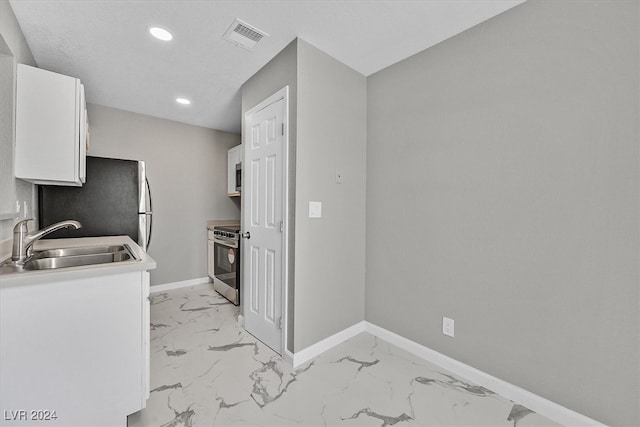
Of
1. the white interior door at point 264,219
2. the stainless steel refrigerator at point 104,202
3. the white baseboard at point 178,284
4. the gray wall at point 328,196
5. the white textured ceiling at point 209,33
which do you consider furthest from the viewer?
the white baseboard at point 178,284

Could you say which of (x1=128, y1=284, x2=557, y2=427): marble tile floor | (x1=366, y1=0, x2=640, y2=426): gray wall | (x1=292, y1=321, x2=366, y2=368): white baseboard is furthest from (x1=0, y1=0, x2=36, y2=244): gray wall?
(x1=366, y1=0, x2=640, y2=426): gray wall

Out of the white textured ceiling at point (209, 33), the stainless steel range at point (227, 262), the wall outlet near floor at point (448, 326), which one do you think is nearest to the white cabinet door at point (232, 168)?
the stainless steel range at point (227, 262)

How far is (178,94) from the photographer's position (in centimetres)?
302

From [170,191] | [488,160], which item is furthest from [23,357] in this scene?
[170,191]

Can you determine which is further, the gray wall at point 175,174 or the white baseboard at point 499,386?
the gray wall at point 175,174

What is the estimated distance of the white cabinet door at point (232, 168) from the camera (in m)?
4.08

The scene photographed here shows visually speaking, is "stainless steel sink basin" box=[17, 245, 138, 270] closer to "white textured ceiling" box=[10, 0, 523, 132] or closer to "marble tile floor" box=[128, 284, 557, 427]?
"marble tile floor" box=[128, 284, 557, 427]

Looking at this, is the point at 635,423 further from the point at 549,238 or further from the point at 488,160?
the point at 488,160

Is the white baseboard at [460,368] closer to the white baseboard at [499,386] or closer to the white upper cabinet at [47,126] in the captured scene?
the white baseboard at [499,386]

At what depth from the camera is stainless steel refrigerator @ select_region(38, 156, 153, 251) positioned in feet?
8.66

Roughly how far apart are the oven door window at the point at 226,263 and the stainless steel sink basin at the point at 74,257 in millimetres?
1360

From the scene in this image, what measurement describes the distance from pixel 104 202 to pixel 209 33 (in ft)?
6.83

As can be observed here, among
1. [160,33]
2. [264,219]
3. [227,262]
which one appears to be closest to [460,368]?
[264,219]

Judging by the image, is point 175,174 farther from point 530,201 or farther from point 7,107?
point 530,201
